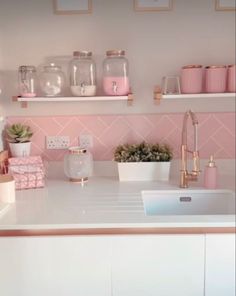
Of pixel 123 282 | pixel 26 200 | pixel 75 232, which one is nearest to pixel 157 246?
pixel 123 282

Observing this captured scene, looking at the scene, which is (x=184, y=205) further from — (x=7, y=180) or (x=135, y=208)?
(x=7, y=180)

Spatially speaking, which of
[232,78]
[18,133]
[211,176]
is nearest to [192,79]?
[232,78]

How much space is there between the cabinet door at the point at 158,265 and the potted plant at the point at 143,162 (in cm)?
65

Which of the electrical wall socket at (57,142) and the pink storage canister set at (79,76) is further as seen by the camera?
the electrical wall socket at (57,142)

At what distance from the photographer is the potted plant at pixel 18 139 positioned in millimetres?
2072

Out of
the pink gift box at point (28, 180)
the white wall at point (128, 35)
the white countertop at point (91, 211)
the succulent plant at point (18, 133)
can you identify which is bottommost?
the white countertop at point (91, 211)

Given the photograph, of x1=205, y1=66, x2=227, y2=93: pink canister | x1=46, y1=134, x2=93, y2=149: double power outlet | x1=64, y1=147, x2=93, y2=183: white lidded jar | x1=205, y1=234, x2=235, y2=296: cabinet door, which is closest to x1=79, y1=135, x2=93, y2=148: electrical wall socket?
x1=46, y1=134, x2=93, y2=149: double power outlet

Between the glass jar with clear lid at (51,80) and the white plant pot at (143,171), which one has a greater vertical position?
the glass jar with clear lid at (51,80)

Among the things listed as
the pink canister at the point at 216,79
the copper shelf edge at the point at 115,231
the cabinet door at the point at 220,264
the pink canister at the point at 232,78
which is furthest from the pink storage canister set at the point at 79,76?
the cabinet door at the point at 220,264

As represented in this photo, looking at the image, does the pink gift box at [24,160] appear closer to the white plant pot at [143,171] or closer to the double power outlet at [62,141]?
the double power outlet at [62,141]

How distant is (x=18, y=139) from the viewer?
2082mm

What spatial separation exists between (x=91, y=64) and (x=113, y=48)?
0.17 m

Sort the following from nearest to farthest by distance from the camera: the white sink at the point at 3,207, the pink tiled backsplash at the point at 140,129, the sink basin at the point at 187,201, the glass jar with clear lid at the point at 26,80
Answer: the white sink at the point at 3,207 → the sink basin at the point at 187,201 → the glass jar with clear lid at the point at 26,80 → the pink tiled backsplash at the point at 140,129

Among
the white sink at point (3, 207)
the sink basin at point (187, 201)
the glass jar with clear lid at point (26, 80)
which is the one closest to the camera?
the white sink at point (3, 207)
